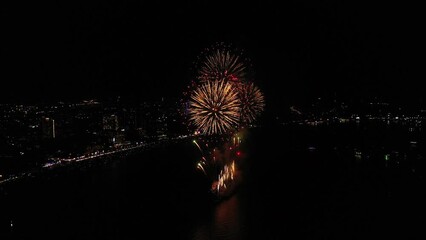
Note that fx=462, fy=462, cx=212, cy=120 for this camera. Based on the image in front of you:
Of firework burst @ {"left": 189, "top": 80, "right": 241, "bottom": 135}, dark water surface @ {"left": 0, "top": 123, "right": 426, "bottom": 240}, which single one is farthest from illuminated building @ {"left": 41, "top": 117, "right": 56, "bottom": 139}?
firework burst @ {"left": 189, "top": 80, "right": 241, "bottom": 135}

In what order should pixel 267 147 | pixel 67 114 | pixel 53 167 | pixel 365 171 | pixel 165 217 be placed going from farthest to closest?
pixel 267 147, pixel 67 114, pixel 365 171, pixel 53 167, pixel 165 217

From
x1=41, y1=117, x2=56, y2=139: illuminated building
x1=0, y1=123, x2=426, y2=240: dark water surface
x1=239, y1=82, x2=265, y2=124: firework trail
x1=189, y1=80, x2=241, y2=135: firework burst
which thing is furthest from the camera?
x1=41, y1=117, x2=56, y2=139: illuminated building

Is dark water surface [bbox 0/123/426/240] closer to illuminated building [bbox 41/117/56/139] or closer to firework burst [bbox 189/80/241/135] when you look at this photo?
illuminated building [bbox 41/117/56/139]

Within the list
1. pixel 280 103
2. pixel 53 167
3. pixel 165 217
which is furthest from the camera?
pixel 280 103

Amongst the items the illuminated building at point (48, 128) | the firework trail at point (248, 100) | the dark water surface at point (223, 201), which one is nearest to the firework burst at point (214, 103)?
the firework trail at point (248, 100)

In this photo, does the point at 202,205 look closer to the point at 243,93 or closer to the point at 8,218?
the point at 243,93

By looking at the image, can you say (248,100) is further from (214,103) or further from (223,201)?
(223,201)

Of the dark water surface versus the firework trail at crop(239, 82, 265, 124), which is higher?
the firework trail at crop(239, 82, 265, 124)

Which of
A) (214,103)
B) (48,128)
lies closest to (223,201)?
(214,103)

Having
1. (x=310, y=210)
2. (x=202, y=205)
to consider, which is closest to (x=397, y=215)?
(x=310, y=210)
